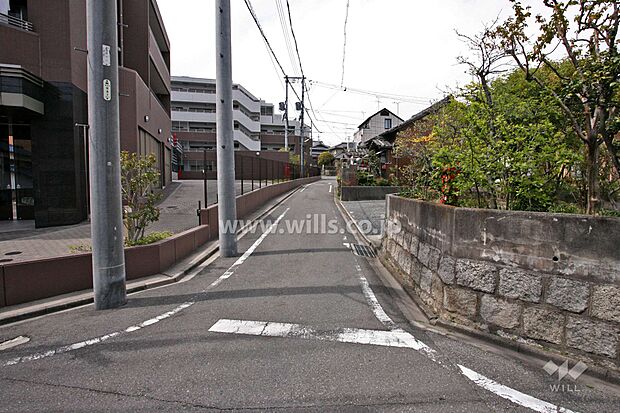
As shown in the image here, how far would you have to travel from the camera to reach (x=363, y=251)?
8398mm

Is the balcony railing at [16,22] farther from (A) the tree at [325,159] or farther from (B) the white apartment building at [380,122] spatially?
(A) the tree at [325,159]

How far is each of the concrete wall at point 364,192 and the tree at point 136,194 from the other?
567 inches

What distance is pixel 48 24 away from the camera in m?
9.64

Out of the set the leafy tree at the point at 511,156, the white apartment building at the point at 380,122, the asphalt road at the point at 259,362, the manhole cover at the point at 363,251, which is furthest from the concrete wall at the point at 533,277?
the white apartment building at the point at 380,122

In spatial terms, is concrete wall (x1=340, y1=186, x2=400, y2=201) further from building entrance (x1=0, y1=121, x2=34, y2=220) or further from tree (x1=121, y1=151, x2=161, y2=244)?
tree (x1=121, y1=151, x2=161, y2=244)

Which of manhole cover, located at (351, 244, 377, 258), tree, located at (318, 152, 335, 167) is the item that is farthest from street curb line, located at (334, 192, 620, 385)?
tree, located at (318, 152, 335, 167)

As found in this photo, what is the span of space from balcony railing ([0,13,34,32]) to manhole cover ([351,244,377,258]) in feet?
35.6

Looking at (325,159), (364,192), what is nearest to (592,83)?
(364,192)

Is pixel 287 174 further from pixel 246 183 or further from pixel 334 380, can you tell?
pixel 334 380

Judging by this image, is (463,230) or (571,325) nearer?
(571,325)

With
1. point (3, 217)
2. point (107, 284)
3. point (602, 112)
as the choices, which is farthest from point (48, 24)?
point (602, 112)

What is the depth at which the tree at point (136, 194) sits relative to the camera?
6.19 meters

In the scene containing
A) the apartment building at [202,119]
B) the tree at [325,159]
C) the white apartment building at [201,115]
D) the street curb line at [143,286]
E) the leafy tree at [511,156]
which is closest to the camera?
the leafy tree at [511,156]

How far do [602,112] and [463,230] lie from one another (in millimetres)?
1757
